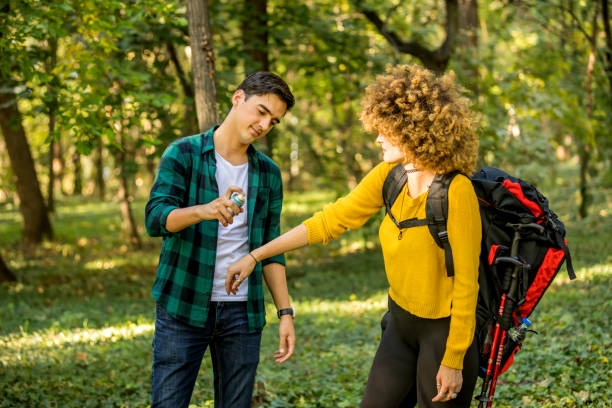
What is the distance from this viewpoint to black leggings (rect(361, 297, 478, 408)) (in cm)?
255

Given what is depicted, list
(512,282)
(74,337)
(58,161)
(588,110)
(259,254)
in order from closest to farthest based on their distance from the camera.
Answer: (512,282) → (259,254) → (74,337) → (588,110) → (58,161)

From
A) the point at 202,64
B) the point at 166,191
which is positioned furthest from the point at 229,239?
the point at 202,64

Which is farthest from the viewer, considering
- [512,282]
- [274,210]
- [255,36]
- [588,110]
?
[588,110]

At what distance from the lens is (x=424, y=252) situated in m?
2.49

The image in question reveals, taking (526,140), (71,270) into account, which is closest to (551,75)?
(526,140)

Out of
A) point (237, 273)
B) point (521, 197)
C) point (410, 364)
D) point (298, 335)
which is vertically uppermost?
point (521, 197)

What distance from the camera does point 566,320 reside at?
6078 millimetres

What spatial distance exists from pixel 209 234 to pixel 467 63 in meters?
7.08

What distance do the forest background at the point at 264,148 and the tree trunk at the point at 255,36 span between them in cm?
4

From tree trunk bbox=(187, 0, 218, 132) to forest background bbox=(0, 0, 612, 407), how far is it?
0.04ft

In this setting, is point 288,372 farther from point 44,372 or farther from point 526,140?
point 526,140

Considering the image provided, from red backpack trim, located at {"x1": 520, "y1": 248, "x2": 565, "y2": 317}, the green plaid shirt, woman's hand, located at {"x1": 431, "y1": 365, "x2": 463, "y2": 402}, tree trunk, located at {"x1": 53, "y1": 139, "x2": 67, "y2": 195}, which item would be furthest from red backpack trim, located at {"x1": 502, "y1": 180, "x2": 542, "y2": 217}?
tree trunk, located at {"x1": 53, "y1": 139, "x2": 67, "y2": 195}

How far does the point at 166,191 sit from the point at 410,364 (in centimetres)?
142

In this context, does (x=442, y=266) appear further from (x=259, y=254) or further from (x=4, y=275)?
(x=4, y=275)
